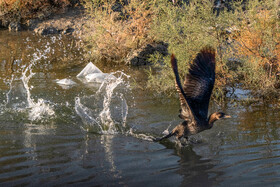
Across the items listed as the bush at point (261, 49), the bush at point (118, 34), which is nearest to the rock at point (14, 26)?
the bush at point (118, 34)

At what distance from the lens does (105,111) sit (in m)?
6.46

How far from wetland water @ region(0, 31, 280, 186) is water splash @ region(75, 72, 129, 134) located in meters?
0.02

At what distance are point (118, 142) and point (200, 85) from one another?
1.39m

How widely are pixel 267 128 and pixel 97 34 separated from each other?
5.69 m

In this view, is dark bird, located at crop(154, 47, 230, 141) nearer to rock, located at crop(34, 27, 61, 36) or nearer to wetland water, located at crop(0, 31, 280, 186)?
wetland water, located at crop(0, 31, 280, 186)

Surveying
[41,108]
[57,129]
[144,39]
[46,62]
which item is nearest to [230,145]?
[57,129]

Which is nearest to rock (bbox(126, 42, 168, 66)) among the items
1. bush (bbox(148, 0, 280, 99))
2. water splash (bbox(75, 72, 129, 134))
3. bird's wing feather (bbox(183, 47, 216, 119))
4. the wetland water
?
the wetland water

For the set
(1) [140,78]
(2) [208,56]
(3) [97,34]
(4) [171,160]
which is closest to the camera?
(4) [171,160]

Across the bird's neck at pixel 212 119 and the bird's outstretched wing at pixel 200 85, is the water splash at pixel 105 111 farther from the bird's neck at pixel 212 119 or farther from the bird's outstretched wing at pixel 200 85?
the bird's neck at pixel 212 119

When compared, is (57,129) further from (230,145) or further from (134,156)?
(230,145)

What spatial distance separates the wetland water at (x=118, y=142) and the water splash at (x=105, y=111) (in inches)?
0.6

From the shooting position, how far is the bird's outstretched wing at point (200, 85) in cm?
522

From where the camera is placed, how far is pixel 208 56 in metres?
5.32

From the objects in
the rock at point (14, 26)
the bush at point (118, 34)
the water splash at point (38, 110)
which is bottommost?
the water splash at point (38, 110)
